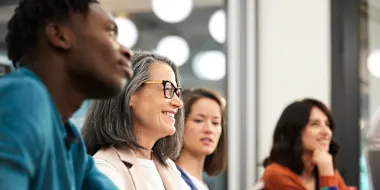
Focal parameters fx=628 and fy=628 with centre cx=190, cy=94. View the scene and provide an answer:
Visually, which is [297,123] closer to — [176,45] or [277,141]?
[277,141]

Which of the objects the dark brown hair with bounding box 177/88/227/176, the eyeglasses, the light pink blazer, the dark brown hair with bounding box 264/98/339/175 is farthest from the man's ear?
the dark brown hair with bounding box 264/98/339/175

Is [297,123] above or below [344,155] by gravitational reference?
above

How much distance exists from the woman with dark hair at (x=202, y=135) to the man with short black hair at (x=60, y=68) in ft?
5.71

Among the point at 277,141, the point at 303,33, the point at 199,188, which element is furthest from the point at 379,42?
the point at 199,188

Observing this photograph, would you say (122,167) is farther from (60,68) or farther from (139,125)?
(60,68)

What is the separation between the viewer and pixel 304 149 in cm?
296

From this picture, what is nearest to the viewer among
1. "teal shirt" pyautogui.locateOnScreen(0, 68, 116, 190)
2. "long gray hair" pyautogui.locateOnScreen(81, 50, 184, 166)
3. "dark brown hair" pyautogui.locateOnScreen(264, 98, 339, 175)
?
"teal shirt" pyautogui.locateOnScreen(0, 68, 116, 190)

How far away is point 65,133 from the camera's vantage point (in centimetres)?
98

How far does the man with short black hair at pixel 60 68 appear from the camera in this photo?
0.89m

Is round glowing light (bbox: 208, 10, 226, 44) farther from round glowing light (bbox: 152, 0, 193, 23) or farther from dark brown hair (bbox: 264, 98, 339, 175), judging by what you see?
dark brown hair (bbox: 264, 98, 339, 175)

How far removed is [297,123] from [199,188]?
0.77 metres

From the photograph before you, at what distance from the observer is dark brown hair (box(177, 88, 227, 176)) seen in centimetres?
292

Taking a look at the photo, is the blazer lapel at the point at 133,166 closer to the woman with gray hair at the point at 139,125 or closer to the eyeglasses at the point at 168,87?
the woman with gray hair at the point at 139,125

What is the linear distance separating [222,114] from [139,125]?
1217 mm
